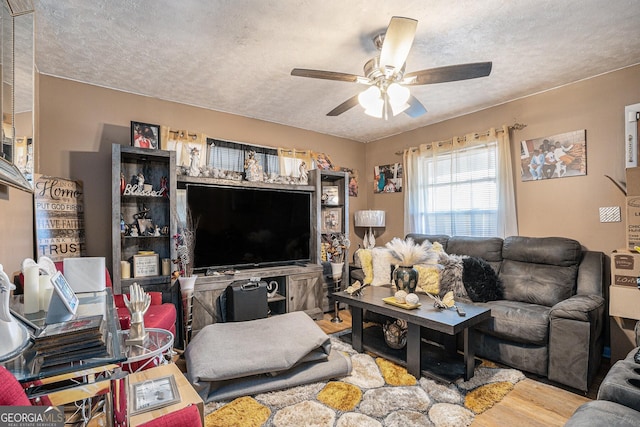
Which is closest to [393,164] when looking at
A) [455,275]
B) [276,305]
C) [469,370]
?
[455,275]

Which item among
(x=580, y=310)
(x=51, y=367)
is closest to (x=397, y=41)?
(x=51, y=367)

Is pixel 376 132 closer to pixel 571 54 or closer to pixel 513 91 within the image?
pixel 513 91

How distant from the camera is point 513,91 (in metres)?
3.25

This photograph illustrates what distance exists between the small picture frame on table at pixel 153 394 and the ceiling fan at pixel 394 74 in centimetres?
195

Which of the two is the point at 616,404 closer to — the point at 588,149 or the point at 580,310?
the point at 580,310

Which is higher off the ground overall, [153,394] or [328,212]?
[328,212]

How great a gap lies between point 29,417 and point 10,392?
0.22 ft

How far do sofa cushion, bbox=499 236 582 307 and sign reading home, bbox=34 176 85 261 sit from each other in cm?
409

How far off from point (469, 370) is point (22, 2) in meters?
3.41

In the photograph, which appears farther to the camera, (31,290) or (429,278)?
(429,278)

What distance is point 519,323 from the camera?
2.39m

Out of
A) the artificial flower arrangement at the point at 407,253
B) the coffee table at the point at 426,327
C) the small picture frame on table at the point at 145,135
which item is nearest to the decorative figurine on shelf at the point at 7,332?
the coffee table at the point at 426,327

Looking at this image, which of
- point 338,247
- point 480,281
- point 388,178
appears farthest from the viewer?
point 388,178

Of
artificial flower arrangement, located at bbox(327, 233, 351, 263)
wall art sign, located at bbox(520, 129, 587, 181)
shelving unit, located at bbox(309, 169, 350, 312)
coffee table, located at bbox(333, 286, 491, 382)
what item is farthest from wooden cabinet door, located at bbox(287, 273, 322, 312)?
wall art sign, located at bbox(520, 129, 587, 181)
